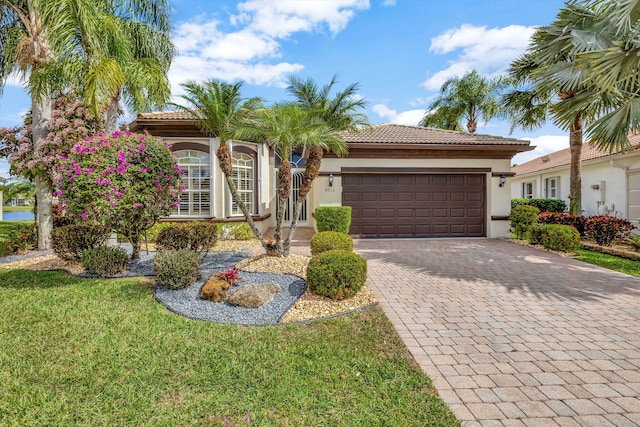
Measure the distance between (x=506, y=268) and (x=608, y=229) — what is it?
5322 mm

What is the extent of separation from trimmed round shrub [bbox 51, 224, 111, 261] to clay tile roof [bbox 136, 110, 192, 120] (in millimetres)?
4640

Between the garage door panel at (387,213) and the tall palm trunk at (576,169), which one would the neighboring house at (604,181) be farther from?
the garage door panel at (387,213)

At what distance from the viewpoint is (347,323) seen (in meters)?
4.31

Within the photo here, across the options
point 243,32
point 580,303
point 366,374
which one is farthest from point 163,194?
point 580,303

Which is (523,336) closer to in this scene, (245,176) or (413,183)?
(413,183)

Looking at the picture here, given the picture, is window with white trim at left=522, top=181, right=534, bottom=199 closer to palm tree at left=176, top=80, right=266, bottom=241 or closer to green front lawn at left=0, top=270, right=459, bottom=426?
palm tree at left=176, top=80, right=266, bottom=241

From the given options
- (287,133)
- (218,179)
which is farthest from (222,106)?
(218,179)

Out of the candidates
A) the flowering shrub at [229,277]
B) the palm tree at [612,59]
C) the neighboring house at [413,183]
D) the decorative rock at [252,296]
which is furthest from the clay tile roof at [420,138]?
the decorative rock at [252,296]

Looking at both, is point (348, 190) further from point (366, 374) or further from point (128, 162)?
point (366, 374)

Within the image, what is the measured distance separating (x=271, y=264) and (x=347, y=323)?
3046 millimetres

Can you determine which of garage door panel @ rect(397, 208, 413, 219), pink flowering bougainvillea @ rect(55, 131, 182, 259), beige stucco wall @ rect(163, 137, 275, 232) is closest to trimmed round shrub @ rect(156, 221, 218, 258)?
pink flowering bougainvillea @ rect(55, 131, 182, 259)

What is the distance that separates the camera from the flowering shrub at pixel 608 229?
989 centimetres

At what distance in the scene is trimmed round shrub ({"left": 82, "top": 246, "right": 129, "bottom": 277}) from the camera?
21.2ft

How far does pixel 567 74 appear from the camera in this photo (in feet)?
28.1
